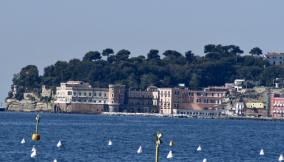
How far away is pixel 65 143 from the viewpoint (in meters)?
108

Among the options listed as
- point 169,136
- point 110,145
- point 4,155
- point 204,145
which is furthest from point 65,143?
point 169,136

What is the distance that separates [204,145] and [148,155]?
19943 millimetres

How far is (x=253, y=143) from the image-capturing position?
12219 cm

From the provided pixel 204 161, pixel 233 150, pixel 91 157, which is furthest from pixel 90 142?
pixel 204 161

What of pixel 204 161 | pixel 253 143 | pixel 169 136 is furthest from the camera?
pixel 169 136

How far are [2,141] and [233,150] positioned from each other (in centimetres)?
1711

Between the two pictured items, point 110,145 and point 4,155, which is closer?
point 4,155

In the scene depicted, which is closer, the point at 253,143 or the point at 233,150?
the point at 233,150

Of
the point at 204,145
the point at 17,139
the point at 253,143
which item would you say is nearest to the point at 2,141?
the point at 17,139

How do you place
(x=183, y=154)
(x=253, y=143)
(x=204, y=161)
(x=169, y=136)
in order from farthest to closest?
(x=169, y=136) < (x=253, y=143) < (x=183, y=154) < (x=204, y=161)

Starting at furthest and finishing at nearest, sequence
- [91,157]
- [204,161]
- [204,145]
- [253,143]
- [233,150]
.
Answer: [253,143]
[204,145]
[233,150]
[91,157]
[204,161]

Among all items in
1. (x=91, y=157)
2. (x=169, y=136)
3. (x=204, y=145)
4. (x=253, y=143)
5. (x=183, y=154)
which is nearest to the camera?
(x=91, y=157)

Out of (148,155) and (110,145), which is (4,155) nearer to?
(148,155)

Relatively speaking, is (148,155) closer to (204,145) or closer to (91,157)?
(91,157)
